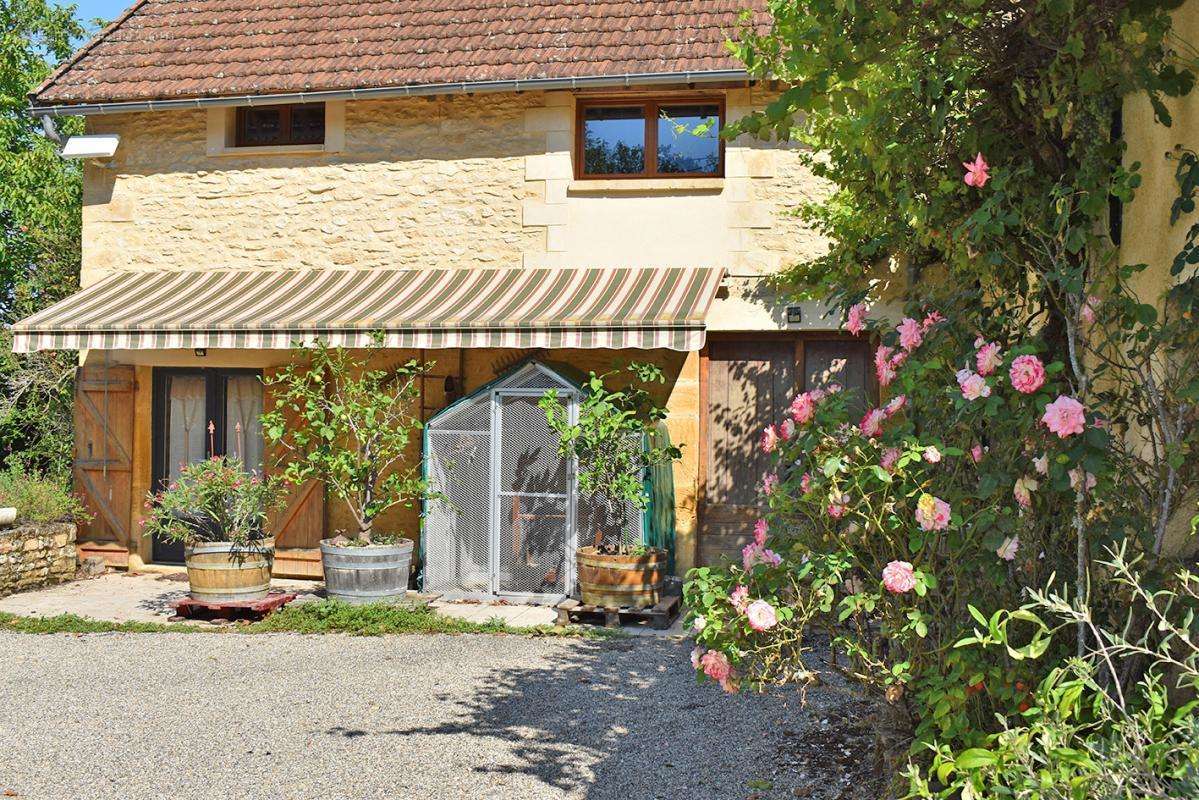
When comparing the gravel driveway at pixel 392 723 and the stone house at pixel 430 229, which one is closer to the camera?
the gravel driveway at pixel 392 723

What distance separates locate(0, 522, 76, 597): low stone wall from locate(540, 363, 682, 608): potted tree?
5156mm

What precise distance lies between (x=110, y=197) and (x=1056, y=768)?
1129 cm

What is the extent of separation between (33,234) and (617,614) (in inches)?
411

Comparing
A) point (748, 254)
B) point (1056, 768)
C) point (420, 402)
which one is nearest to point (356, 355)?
point (420, 402)

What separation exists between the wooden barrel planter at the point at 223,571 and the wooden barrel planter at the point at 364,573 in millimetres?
614

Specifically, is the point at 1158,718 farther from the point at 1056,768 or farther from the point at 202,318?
the point at 202,318

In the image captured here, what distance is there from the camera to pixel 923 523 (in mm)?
3742

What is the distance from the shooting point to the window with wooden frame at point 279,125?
462 inches

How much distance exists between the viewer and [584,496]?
9688 millimetres

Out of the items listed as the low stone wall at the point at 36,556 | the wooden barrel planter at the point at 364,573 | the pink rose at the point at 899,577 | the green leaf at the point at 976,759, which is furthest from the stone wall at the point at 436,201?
the green leaf at the point at 976,759

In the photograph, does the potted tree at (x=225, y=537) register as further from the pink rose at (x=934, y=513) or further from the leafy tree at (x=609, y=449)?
the pink rose at (x=934, y=513)

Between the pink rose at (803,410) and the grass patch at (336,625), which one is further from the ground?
the pink rose at (803,410)

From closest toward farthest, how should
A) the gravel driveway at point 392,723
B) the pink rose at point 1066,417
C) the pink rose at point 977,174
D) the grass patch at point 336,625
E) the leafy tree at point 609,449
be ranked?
the pink rose at point 1066,417, the pink rose at point 977,174, the gravel driveway at point 392,723, the grass patch at point 336,625, the leafy tree at point 609,449

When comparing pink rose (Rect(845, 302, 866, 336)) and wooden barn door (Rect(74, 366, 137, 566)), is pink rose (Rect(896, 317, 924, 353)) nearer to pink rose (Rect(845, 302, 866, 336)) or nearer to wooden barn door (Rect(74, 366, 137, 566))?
pink rose (Rect(845, 302, 866, 336))
